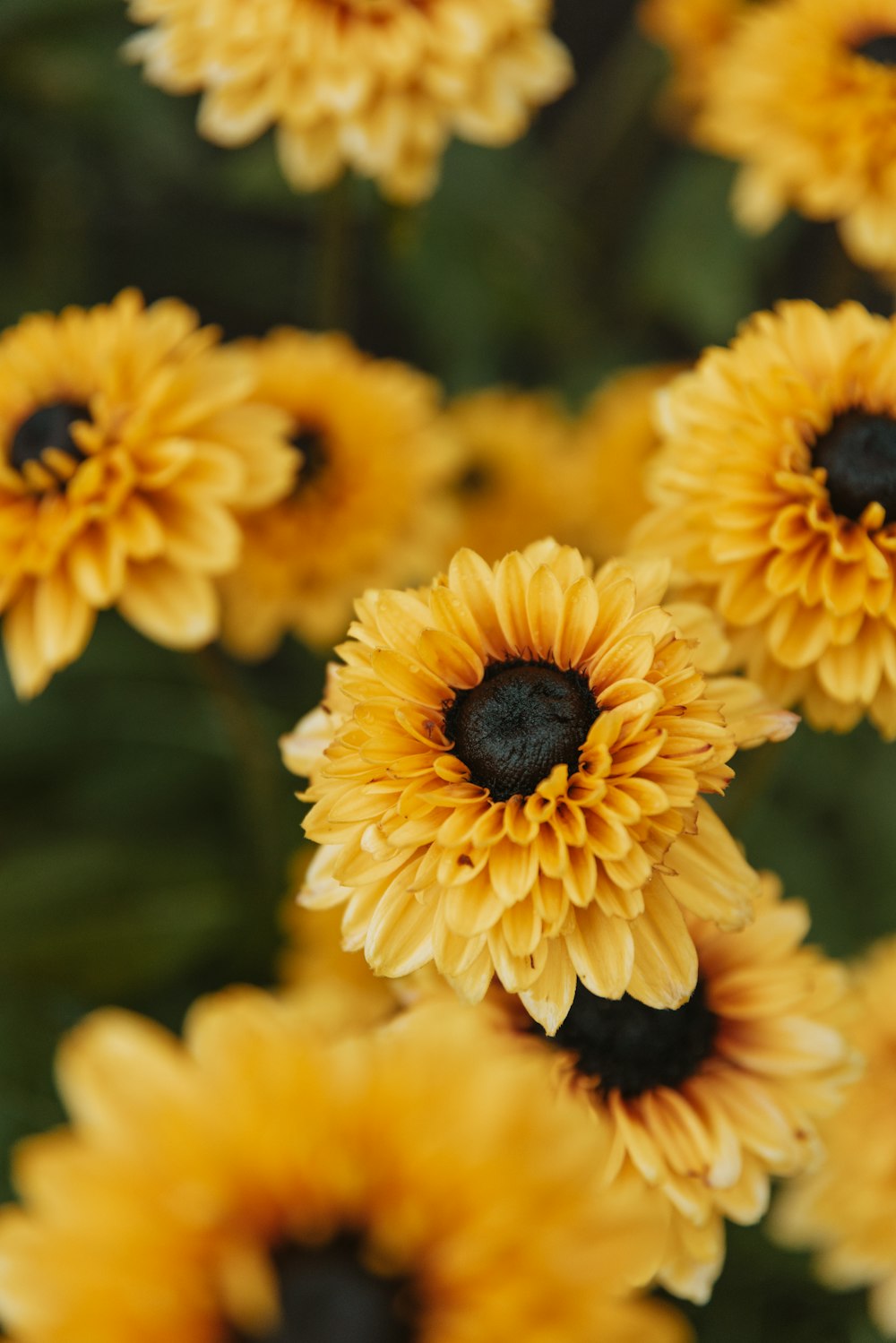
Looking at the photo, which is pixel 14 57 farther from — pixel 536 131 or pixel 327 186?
pixel 536 131

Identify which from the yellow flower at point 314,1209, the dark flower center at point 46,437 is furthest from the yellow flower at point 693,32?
the yellow flower at point 314,1209

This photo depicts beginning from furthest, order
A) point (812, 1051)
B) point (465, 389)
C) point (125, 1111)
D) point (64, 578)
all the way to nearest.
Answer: point (465, 389), point (64, 578), point (812, 1051), point (125, 1111)

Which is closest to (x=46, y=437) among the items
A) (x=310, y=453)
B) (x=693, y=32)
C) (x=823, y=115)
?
(x=310, y=453)

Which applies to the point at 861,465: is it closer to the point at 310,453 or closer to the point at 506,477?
the point at 310,453

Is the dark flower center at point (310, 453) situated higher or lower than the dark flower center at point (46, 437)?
lower

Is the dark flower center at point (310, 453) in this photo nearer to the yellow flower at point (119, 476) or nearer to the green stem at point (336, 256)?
the yellow flower at point (119, 476)

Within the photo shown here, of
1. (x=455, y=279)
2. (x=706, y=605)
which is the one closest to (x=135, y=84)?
(x=455, y=279)
